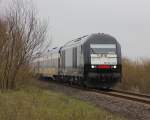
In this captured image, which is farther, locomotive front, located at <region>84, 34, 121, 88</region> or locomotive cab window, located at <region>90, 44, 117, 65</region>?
locomotive cab window, located at <region>90, 44, 117, 65</region>

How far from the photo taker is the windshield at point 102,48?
24891 millimetres

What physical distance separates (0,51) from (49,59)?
1913cm

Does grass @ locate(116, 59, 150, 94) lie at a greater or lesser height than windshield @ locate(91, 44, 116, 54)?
lesser

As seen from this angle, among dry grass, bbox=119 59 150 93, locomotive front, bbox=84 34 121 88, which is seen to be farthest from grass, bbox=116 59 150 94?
locomotive front, bbox=84 34 121 88

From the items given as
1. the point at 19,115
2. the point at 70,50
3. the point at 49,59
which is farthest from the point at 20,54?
the point at 49,59

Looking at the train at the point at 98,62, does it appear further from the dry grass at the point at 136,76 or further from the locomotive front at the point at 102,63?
the dry grass at the point at 136,76

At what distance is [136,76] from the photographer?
31.6 metres

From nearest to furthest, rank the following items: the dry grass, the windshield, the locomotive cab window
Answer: the locomotive cab window < the windshield < the dry grass

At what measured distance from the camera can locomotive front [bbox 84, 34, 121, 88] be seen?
→ 2434cm

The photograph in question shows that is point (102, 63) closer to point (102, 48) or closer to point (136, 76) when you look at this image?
point (102, 48)

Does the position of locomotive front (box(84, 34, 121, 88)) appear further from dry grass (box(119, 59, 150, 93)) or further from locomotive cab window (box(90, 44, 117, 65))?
dry grass (box(119, 59, 150, 93))

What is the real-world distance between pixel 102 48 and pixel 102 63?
1.00m

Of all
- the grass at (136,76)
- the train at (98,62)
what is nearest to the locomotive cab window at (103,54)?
the train at (98,62)

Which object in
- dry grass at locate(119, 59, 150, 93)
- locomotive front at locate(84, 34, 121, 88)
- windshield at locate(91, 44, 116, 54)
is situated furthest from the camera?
dry grass at locate(119, 59, 150, 93)
